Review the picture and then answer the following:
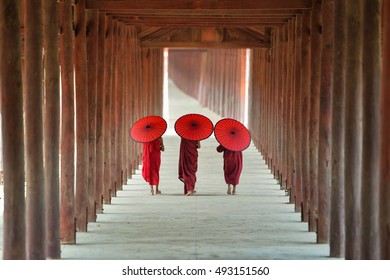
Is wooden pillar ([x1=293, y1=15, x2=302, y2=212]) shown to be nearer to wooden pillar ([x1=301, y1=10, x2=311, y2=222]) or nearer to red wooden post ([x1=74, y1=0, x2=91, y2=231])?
wooden pillar ([x1=301, y1=10, x2=311, y2=222])

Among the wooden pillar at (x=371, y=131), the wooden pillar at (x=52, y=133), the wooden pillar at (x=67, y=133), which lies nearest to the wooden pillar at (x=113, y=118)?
the wooden pillar at (x=67, y=133)

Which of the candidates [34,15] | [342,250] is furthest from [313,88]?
[34,15]

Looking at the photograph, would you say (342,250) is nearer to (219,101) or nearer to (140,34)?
(140,34)

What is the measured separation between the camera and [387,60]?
8.11m

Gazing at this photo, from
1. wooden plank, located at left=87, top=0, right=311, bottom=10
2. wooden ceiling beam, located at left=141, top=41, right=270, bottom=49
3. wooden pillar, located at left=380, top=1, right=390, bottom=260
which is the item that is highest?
wooden ceiling beam, located at left=141, top=41, right=270, bottom=49

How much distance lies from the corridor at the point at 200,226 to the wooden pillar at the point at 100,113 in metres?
0.36

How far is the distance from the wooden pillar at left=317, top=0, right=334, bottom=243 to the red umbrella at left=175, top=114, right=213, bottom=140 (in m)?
5.02

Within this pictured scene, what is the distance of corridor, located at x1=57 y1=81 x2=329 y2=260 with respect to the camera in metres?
11.3

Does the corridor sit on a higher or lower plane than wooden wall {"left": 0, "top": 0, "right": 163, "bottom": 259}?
lower

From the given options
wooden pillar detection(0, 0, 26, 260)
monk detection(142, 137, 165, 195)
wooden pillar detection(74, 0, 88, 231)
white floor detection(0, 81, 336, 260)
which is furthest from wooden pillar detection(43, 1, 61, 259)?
monk detection(142, 137, 165, 195)

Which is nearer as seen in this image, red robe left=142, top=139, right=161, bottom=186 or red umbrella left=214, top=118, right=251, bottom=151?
red umbrella left=214, top=118, right=251, bottom=151

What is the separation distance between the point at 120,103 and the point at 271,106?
4.94 metres

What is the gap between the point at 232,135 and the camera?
17.2 m

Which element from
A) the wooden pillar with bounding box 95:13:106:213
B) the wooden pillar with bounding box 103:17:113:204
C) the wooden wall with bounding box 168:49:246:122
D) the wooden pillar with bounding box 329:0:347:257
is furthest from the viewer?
the wooden wall with bounding box 168:49:246:122
